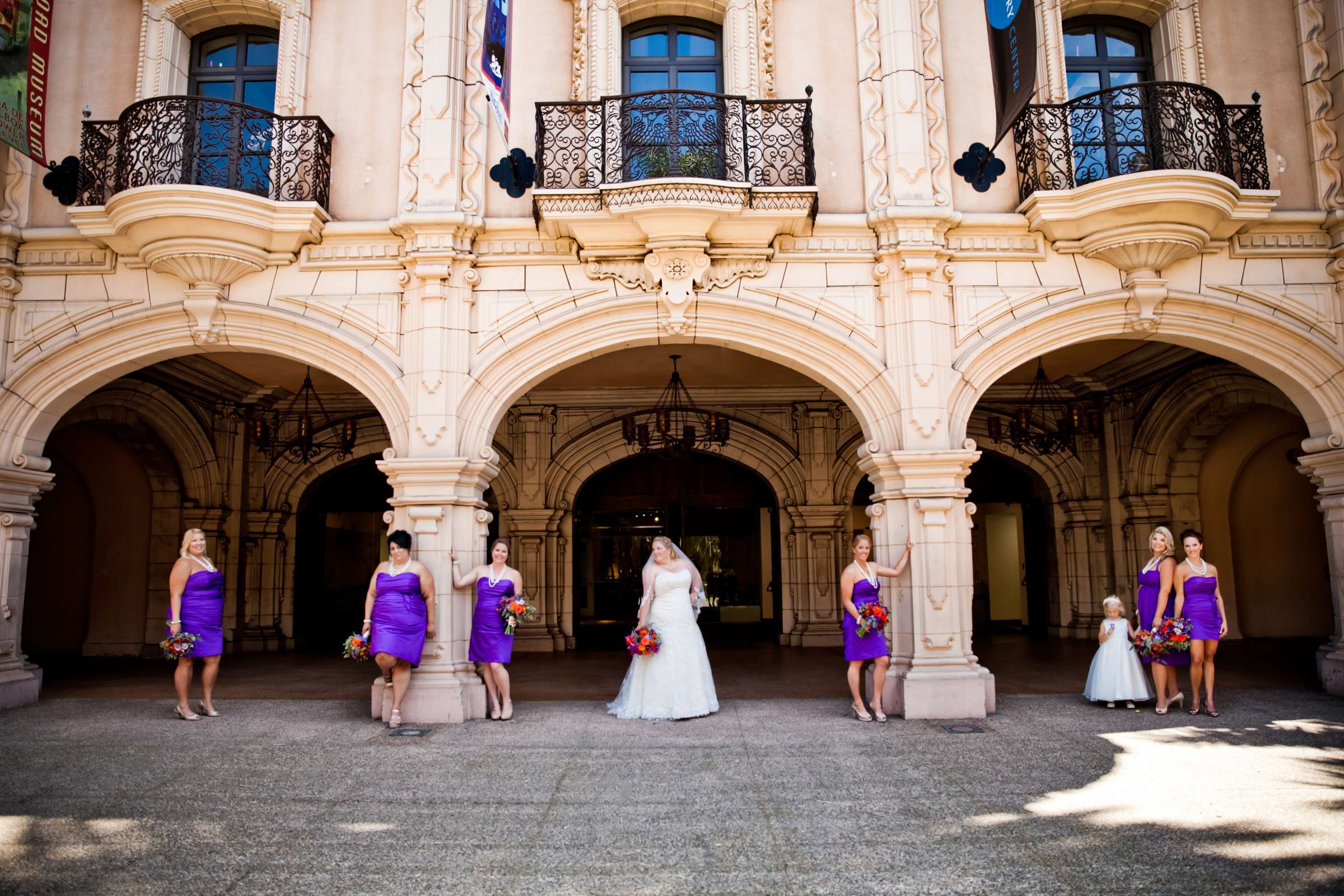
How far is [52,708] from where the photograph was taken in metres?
8.31

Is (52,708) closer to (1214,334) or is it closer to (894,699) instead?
(894,699)

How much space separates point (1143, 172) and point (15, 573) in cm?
1079

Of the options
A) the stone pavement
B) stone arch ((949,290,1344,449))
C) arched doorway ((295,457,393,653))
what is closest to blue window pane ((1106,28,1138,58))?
stone arch ((949,290,1344,449))

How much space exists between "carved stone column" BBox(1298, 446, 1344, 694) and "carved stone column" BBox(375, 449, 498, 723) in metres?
7.73

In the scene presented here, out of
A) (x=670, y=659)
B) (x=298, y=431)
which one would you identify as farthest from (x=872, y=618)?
(x=298, y=431)

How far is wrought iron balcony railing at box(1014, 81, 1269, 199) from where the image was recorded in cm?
840

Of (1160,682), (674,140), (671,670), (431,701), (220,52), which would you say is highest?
(220,52)

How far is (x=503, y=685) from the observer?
7.84m

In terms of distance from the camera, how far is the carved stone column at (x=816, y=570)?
45.9ft

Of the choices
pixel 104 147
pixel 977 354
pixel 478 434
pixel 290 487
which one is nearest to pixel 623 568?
pixel 290 487

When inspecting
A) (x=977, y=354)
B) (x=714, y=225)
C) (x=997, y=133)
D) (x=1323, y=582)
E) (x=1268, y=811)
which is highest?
(x=997, y=133)

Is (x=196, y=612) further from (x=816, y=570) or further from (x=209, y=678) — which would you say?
(x=816, y=570)

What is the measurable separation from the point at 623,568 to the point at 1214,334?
366 inches

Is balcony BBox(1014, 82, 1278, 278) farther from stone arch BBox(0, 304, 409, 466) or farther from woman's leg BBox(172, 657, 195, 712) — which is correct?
woman's leg BBox(172, 657, 195, 712)
